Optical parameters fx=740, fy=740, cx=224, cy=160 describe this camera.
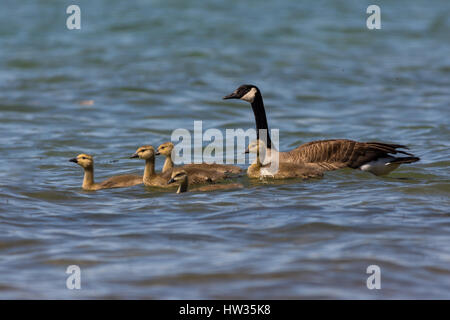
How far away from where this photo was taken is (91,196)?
9.04 metres

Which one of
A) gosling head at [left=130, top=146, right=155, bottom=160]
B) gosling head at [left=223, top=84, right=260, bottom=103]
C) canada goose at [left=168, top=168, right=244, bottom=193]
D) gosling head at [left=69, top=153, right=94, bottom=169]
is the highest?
gosling head at [left=223, top=84, right=260, bottom=103]

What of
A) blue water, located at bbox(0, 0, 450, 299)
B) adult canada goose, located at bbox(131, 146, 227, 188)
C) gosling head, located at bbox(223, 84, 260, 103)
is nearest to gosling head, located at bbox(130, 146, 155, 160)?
adult canada goose, located at bbox(131, 146, 227, 188)

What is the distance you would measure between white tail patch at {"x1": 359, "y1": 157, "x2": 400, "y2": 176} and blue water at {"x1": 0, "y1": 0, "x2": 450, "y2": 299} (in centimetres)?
17

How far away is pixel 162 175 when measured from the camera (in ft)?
31.6

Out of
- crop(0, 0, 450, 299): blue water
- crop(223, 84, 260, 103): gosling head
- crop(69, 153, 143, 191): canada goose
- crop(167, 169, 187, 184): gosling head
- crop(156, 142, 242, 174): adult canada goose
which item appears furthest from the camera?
crop(223, 84, 260, 103): gosling head

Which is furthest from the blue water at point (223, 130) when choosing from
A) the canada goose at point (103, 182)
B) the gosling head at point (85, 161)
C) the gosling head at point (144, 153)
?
the gosling head at point (144, 153)

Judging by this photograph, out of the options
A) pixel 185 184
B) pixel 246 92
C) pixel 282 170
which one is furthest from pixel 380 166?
pixel 185 184

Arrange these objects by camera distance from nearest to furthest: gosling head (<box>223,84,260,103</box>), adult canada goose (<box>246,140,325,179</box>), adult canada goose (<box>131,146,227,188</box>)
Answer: adult canada goose (<box>131,146,227,188</box>), adult canada goose (<box>246,140,325,179</box>), gosling head (<box>223,84,260,103</box>)

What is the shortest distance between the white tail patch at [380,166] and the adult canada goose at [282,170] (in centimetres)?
64

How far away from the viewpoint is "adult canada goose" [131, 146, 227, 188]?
9500 millimetres

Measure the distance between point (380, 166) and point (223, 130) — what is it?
4892mm

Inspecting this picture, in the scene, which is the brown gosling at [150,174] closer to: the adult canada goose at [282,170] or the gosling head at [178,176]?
the gosling head at [178,176]

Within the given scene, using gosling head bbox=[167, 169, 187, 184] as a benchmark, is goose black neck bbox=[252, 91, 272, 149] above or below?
above

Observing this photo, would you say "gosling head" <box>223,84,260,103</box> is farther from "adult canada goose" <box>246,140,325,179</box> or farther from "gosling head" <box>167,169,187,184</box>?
"gosling head" <box>167,169,187,184</box>
